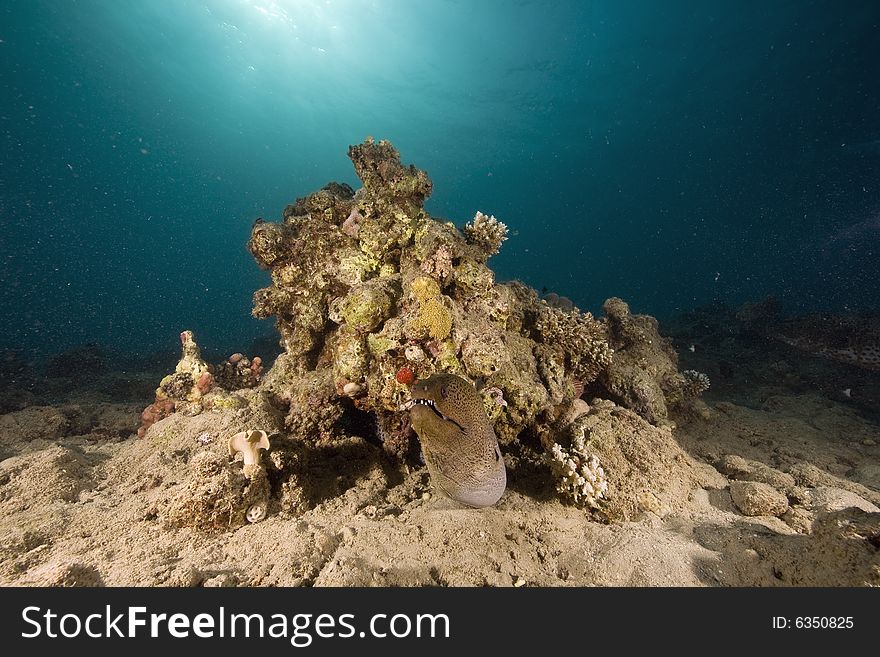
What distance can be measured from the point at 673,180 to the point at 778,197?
3243cm

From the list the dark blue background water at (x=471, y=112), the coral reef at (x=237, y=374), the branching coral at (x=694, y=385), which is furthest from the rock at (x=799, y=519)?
the dark blue background water at (x=471, y=112)

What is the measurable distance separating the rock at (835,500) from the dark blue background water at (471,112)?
815 inches

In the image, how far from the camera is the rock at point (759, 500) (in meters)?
3.83

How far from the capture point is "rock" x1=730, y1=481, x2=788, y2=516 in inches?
151

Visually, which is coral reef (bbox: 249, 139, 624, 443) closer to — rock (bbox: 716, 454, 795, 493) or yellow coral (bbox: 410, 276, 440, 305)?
yellow coral (bbox: 410, 276, 440, 305)

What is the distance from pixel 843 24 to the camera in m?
23.8

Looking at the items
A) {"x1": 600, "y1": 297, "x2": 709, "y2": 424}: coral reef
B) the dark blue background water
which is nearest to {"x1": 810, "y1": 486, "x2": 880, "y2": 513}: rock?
{"x1": 600, "y1": 297, "x2": 709, "y2": 424}: coral reef

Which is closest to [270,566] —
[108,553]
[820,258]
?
[108,553]

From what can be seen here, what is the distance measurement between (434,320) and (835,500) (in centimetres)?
508

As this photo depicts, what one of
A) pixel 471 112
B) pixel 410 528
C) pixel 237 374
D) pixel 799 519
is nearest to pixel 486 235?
pixel 410 528

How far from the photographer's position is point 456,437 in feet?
10.9

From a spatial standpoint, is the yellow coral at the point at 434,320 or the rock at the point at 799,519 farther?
the yellow coral at the point at 434,320

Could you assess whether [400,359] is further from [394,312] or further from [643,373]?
[643,373]

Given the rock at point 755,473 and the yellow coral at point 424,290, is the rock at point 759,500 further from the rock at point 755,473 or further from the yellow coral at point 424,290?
the yellow coral at point 424,290
